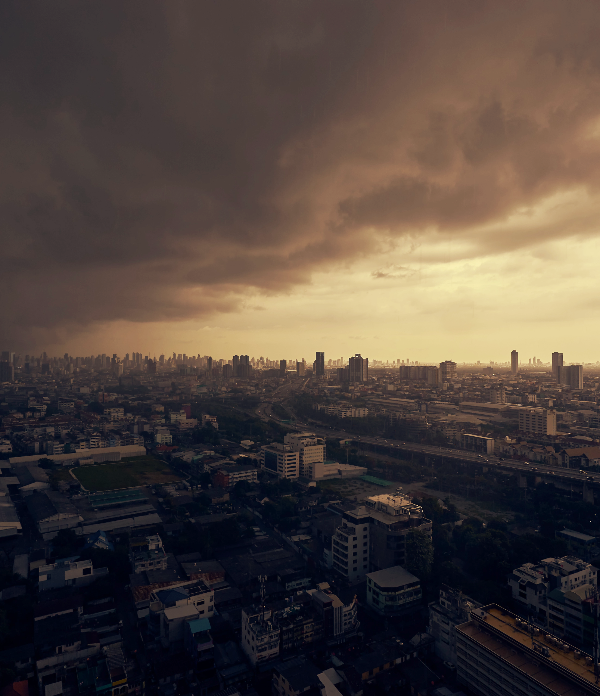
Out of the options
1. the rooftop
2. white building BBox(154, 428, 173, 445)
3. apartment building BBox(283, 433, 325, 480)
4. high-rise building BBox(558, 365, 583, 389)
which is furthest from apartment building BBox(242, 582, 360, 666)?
high-rise building BBox(558, 365, 583, 389)

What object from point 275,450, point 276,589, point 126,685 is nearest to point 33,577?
point 126,685

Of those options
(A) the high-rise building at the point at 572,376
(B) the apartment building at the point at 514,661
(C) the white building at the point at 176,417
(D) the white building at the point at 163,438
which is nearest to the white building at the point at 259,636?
(B) the apartment building at the point at 514,661

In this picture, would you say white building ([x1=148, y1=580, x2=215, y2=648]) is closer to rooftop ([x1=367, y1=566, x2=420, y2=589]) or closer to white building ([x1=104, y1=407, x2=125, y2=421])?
rooftop ([x1=367, y1=566, x2=420, y2=589])

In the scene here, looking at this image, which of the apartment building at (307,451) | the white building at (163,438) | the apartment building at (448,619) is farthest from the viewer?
the white building at (163,438)

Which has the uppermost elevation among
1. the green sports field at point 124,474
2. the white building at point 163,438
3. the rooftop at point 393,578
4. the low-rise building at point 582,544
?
the white building at point 163,438

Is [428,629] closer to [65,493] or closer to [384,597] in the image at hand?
[384,597]

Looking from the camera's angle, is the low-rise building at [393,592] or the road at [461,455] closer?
the low-rise building at [393,592]

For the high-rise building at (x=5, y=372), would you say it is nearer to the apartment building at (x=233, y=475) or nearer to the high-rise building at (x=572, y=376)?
the apartment building at (x=233, y=475)
